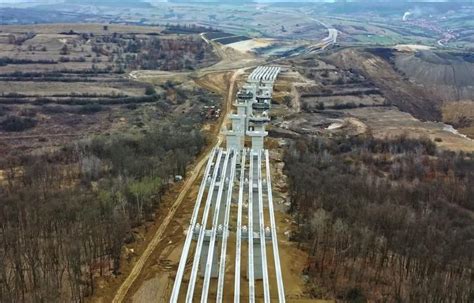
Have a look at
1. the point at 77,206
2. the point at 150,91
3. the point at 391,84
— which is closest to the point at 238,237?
the point at 77,206

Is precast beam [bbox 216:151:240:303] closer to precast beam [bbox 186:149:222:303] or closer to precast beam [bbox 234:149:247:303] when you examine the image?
precast beam [bbox 234:149:247:303]

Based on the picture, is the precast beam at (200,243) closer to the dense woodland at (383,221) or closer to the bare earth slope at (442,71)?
the dense woodland at (383,221)

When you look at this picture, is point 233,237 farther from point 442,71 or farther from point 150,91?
point 442,71

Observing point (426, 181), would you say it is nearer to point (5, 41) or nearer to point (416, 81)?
point (416, 81)

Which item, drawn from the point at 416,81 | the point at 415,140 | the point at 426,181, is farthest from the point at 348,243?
the point at 416,81

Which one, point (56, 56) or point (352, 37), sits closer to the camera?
point (56, 56)

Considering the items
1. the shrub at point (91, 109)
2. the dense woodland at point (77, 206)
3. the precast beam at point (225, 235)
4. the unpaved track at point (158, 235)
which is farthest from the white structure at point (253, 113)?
the shrub at point (91, 109)

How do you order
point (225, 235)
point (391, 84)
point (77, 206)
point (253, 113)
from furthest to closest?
point (391, 84)
point (253, 113)
point (77, 206)
point (225, 235)
